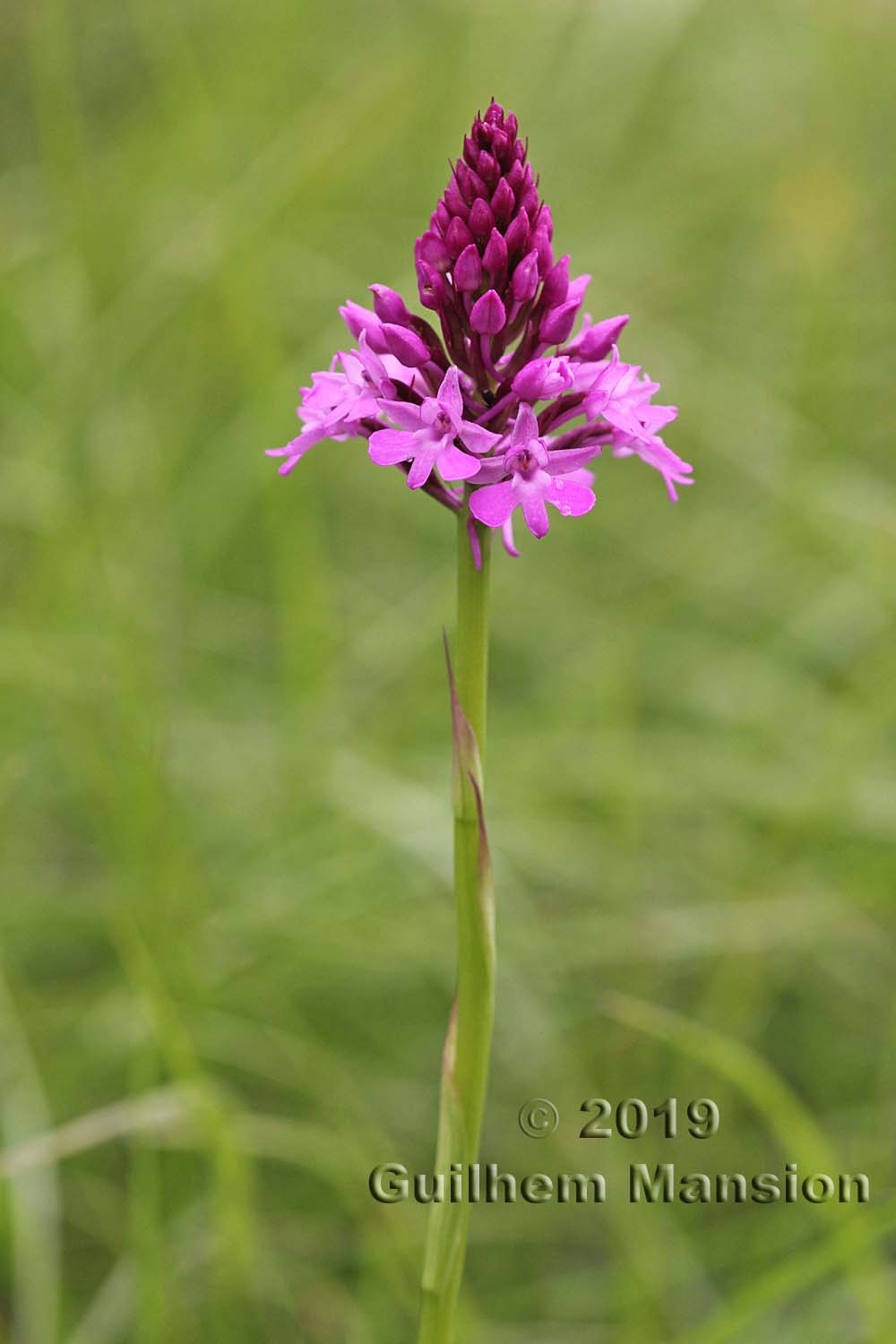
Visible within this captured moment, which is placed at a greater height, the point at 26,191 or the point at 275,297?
the point at 26,191

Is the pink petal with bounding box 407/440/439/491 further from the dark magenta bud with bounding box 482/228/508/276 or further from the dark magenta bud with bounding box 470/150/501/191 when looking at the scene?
the dark magenta bud with bounding box 470/150/501/191

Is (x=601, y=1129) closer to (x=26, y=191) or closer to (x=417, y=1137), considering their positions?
(x=417, y=1137)

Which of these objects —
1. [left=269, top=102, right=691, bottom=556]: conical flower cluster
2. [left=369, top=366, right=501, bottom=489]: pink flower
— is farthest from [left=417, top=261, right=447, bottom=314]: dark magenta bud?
[left=369, top=366, right=501, bottom=489]: pink flower

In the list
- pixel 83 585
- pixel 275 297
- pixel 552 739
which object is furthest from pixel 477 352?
pixel 275 297

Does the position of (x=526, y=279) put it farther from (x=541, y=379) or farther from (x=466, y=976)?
(x=466, y=976)

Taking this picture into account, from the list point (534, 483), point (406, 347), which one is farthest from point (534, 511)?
point (406, 347)

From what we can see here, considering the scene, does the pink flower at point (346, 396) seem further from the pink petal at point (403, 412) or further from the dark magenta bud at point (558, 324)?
the dark magenta bud at point (558, 324)
